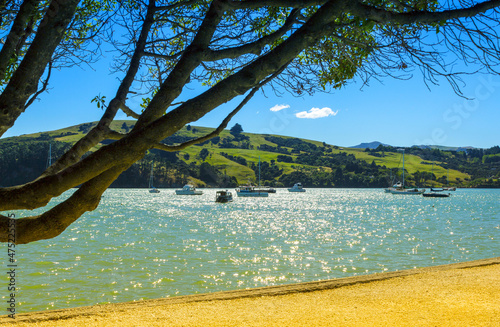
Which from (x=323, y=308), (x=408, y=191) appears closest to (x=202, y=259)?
(x=323, y=308)

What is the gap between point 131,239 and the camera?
30594 millimetres

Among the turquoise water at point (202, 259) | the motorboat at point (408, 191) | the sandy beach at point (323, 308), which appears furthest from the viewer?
the motorboat at point (408, 191)

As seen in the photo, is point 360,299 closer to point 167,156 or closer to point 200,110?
point 200,110

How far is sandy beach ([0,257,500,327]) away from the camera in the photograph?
581cm

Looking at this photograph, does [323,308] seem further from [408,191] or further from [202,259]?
[408,191]

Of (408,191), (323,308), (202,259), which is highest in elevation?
(323,308)

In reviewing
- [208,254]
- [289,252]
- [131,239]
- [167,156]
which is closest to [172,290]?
[208,254]

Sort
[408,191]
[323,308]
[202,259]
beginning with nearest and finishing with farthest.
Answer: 1. [323,308]
2. [202,259]
3. [408,191]

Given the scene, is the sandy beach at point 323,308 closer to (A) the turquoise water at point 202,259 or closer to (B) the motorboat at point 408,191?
(A) the turquoise water at point 202,259

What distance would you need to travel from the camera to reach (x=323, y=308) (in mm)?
6469

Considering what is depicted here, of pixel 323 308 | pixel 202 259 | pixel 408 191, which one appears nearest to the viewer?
pixel 323 308

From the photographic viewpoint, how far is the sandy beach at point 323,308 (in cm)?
581

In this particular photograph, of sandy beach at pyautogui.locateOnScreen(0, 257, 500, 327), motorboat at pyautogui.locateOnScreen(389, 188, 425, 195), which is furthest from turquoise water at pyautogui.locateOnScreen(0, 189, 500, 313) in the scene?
motorboat at pyautogui.locateOnScreen(389, 188, 425, 195)

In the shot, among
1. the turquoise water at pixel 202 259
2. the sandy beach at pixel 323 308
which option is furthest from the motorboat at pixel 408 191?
the sandy beach at pixel 323 308
